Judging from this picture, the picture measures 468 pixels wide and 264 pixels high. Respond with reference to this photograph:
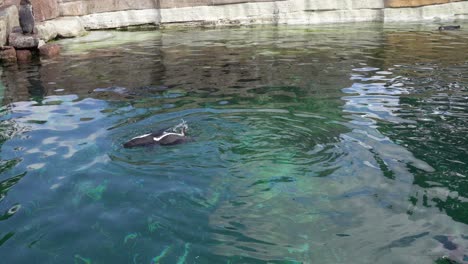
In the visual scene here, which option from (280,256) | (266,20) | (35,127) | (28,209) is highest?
(266,20)

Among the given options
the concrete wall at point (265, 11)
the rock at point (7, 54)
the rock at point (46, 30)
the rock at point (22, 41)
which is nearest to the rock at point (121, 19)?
the concrete wall at point (265, 11)

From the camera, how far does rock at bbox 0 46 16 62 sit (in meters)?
12.0

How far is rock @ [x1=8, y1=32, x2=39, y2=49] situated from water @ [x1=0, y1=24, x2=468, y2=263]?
2.85 m

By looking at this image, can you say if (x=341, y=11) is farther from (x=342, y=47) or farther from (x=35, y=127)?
(x=35, y=127)

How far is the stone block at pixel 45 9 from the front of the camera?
48.5ft

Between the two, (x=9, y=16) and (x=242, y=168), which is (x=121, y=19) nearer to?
(x=9, y=16)

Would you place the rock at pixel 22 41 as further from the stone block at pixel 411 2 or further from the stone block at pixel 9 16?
the stone block at pixel 411 2

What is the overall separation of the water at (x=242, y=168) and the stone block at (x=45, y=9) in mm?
6042

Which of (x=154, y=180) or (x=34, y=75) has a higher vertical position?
(x=34, y=75)

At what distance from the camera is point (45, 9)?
1527 cm

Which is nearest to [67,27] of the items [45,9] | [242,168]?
[45,9]

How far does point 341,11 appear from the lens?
18.3m

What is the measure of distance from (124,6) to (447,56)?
12104 mm

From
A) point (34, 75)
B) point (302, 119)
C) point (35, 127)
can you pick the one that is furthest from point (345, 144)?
point (34, 75)
